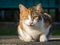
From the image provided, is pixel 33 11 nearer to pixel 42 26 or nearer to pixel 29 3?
pixel 42 26

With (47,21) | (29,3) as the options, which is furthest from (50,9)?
(47,21)

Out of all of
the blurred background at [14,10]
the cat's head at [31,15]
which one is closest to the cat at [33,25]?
the cat's head at [31,15]

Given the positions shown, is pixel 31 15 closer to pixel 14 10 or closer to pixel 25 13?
pixel 25 13

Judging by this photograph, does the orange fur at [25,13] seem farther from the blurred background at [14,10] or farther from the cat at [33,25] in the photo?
the blurred background at [14,10]

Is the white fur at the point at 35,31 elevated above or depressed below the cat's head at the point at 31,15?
below

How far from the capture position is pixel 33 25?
5.26 m

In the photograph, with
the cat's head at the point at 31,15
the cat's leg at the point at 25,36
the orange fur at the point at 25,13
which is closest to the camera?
the cat's head at the point at 31,15

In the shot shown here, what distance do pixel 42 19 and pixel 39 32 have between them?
214mm

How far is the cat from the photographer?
→ 5.27 m

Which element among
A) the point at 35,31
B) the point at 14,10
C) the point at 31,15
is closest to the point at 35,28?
the point at 35,31

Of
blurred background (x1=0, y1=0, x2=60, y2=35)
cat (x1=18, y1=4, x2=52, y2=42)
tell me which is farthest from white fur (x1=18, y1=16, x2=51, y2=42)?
blurred background (x1=0, y1=0, x2=60, y2=35)

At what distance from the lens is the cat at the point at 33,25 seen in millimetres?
5266

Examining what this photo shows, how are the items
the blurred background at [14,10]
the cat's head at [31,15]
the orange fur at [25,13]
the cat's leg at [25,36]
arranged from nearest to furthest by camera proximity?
the cat's head at [31,15]
the orange fur at [25,13]
the cat's leg at [25,36]
the blurred background at [14,10]

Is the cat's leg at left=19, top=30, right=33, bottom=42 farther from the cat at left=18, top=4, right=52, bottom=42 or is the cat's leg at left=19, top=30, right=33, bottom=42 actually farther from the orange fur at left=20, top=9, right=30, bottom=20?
the orange fur at left=20, top=9, right=30, bottom=20
